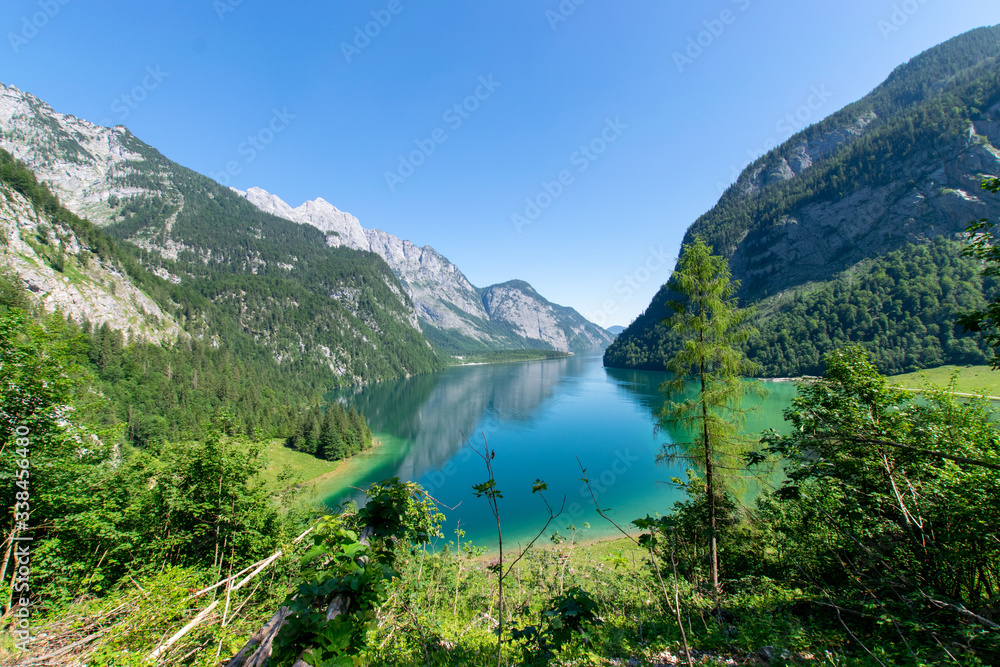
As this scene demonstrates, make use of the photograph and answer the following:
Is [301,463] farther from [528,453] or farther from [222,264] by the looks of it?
[222,264]

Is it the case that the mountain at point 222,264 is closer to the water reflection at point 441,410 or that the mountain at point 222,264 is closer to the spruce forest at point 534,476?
the spruce forest at point 534,476

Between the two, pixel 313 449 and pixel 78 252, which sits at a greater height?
pixel 78 252

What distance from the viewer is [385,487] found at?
3.68 m

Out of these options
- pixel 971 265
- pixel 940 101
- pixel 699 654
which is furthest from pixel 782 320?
pixel 699 654

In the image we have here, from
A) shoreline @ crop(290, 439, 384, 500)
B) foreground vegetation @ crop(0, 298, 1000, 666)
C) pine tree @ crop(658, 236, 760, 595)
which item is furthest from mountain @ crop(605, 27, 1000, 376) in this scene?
foreground vegetation @ crop(0, 298, 1000, 666)

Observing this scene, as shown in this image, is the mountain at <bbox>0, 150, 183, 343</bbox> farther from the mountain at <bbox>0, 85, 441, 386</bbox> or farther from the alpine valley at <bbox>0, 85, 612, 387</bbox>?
the mountain at <bbox>0, 85, 441, 386</bbox>

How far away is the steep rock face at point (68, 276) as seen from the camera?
5134 centimetres

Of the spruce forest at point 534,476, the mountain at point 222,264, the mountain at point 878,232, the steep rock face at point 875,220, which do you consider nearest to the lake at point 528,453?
the spruce forest at point 534,476

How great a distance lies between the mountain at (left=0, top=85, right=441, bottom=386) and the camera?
123m

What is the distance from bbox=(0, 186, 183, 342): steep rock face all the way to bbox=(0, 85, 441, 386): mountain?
2884 cm

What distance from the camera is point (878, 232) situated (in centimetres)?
10900

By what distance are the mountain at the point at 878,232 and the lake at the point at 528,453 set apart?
1115 inches

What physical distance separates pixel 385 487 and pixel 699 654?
15.6 ft

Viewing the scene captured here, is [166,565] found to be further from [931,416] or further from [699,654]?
[931,416]
